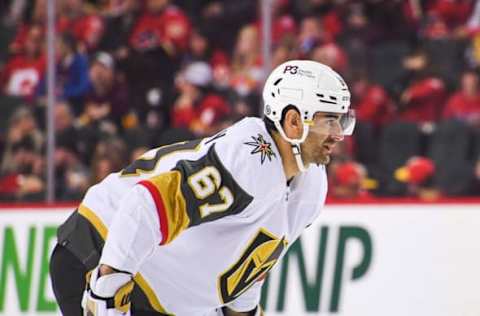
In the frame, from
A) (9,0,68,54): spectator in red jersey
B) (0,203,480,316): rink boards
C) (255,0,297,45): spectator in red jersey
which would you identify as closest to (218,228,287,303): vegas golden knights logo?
(0,203,480,316): rink boards

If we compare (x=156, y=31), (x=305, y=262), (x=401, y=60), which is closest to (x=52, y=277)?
(x=305, y=262)

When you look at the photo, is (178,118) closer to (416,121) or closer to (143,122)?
(143,122)

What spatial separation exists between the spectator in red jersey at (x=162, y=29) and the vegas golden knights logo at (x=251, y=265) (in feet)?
15.0

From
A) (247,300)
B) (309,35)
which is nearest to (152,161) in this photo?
(247,300)

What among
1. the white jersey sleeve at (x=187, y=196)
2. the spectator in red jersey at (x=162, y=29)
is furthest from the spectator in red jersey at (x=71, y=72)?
the white jersey sleeve at (x=187, y=196)

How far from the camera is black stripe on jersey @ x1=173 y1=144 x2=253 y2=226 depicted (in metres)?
3.00

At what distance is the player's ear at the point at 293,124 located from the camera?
3178 millimetres

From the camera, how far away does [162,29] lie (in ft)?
26.2

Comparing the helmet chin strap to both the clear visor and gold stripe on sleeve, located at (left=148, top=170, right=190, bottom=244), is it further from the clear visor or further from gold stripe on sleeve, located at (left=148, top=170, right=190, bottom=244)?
gold stripe on sleeve, located at (left=148, top=170, right=190, bottom=244)

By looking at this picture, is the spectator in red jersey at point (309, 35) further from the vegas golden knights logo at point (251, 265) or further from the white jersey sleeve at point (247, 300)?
the vegas golden knights logo at point (251, 265)

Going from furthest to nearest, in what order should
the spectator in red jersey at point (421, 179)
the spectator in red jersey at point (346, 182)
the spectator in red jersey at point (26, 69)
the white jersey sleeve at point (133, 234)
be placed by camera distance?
Answer: the spectator in red jersey at point (26, 69)
the spectator in red jersey at point (421, 179)
the spectator in red jersey at point (346, 182)
the white jersey sleeve at point (133, 234)

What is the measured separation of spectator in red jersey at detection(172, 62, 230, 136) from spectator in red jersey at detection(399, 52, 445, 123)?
3.69 ft

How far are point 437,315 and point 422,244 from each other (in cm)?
34

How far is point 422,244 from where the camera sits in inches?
210
